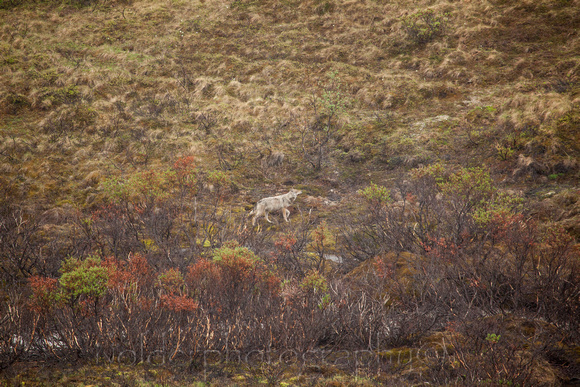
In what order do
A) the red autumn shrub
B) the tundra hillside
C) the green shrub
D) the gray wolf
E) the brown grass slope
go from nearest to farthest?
the tundra hillside < the red autumn shrub < the gray wolf < the brown grass slope < the green shrub

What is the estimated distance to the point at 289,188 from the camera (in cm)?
1683

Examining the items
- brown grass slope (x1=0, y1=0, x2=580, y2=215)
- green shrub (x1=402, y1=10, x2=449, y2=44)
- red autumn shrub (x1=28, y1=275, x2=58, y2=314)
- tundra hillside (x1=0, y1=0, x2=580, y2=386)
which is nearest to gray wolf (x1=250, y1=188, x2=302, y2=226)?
tundra hillside (x1=0, y1=0, x2=580, y2=386)

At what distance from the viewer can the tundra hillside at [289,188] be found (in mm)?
5832

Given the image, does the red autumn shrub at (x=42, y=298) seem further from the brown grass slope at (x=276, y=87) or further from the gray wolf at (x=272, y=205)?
the brown grass slope at (x=276, y=87)

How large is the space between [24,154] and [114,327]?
17.0 meters

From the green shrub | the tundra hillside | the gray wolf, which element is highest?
Result: the green shrub

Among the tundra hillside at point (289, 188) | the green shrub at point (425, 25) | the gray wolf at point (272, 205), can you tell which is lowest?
the gray wolf at point (272, 205)

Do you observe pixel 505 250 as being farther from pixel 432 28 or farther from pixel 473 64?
pixel 432 28

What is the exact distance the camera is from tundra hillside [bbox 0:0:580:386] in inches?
230

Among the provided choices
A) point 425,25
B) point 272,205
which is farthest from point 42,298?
point 425,25

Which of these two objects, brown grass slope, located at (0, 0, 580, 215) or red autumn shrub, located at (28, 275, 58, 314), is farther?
brown grass slope, located at (0, 0, 580, 215)

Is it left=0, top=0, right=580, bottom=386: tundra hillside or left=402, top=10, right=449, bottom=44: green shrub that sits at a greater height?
left=402, top=10, right=449, bottom=44: green shrub

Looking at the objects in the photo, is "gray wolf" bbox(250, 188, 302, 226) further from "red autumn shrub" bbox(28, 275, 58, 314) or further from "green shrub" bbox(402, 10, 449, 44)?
"green shrub" bbox(402, 10, 449, 44)

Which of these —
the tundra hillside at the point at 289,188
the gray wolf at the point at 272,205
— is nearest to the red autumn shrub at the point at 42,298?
the tundra hillside at the point at 289,188
